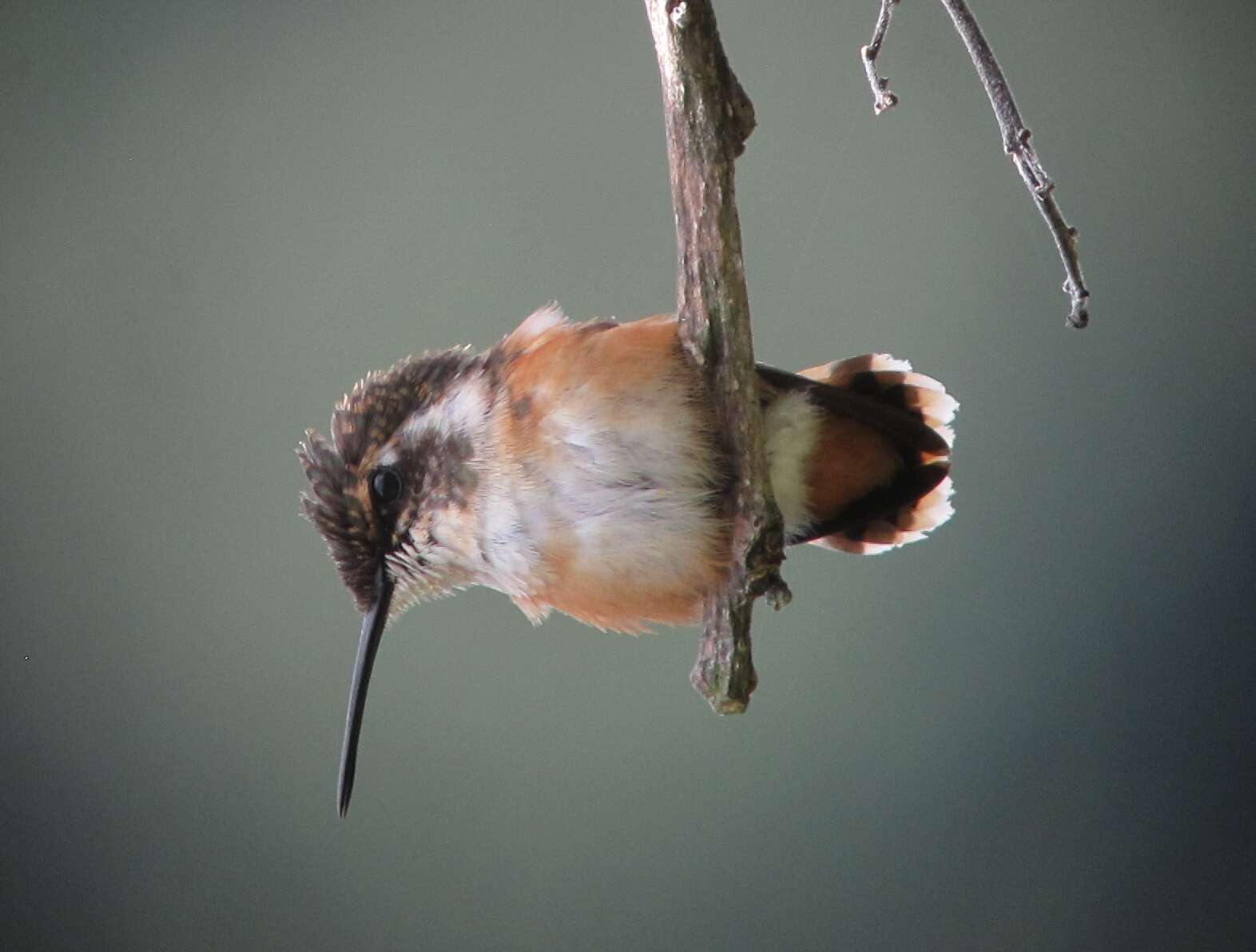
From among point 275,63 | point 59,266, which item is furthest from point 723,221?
point 59,266

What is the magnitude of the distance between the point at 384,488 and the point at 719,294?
1.57 feet

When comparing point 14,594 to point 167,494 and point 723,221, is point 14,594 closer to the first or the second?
point 167,494

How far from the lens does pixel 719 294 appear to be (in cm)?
89

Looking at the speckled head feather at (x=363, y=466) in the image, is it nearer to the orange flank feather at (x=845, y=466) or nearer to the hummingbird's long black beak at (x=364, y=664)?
the hummingbird's long black beak at (x=364, y=664)

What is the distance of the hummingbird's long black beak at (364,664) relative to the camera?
122 cm

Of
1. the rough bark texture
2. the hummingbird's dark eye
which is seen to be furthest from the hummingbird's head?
the rough bark texture

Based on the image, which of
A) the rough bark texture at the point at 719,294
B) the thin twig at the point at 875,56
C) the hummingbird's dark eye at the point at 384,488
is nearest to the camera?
the rough bark texture at the point at 719,294

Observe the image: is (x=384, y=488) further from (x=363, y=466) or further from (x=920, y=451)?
(x=920, y=451)

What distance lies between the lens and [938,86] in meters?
1.74

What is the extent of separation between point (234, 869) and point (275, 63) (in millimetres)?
1264

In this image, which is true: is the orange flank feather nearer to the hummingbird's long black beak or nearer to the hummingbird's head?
the hummingbird's head

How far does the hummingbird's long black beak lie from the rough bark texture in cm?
40

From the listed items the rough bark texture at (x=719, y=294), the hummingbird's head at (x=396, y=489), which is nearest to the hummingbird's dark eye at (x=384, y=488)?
the hummingbird's head at (x=396, y=489)

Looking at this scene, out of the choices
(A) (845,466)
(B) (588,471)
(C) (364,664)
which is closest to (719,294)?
(B) (588,471)
